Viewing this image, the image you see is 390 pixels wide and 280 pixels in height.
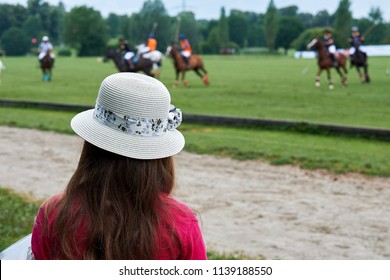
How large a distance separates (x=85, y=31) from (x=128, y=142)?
313ft

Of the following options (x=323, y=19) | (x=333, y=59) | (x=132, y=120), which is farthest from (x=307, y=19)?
(x=132, y=120)

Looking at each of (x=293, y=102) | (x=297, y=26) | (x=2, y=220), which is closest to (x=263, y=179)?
(x=2, y=220)

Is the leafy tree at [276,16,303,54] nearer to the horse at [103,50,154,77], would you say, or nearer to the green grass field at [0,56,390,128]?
the green grass field at [0,56,390,128]

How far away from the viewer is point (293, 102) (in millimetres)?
19062

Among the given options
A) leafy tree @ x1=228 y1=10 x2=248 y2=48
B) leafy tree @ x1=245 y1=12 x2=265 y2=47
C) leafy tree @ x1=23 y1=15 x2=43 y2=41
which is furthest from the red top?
leafy tree @ x1=228 y1=10 x2=248 y2=48

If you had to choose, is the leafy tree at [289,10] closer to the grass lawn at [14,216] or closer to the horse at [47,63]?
the horse at [47,63]

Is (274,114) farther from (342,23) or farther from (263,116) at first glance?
(342,23)

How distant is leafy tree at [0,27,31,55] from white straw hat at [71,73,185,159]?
98451 millimetres

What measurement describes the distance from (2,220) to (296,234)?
2.79 meters

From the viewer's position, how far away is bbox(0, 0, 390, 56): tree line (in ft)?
265

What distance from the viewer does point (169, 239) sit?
227cm

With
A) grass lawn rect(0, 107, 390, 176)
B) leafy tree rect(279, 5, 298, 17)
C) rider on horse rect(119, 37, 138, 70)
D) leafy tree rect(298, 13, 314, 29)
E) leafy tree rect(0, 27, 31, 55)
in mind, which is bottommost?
leafy tree rect(0, 27, 31, 55)

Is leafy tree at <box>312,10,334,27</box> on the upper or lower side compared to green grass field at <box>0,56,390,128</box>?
upper

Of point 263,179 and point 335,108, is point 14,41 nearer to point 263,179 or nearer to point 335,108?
point 335,108
